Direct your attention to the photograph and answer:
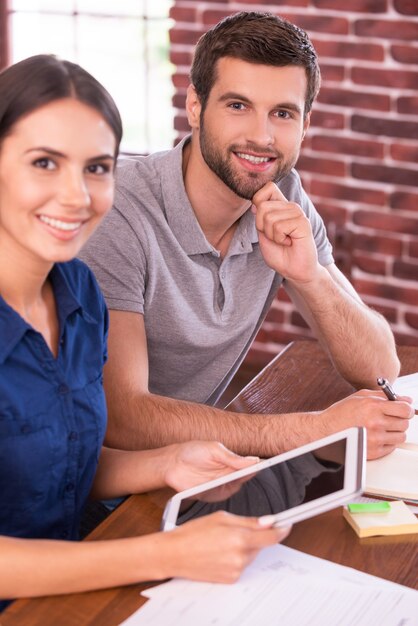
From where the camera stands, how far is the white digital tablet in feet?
4.09

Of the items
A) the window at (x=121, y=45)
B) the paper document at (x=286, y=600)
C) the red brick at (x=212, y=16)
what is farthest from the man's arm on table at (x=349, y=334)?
the window at (x=121, y=45)

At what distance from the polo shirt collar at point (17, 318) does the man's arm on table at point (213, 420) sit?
271 millimetres

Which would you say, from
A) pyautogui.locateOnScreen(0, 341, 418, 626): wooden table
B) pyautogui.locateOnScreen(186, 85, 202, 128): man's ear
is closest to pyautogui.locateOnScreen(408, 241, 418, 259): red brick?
pyautogui.locateOnScreen(186, 85, 202, 128): man's ear

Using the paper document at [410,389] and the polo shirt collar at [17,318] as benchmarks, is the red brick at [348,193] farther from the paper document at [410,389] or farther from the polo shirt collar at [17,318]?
the polo shirt collar at [17,318]

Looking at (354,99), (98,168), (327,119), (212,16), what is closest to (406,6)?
(354,99)

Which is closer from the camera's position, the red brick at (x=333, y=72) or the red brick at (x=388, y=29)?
the red brick at (x=388, y=29)

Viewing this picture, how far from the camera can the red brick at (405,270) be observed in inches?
121

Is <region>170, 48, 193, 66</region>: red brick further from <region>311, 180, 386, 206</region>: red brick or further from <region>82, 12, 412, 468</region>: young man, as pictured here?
<region>82, 12, 412, 468</region>: young man

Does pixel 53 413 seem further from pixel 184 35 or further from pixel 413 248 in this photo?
pixel 184 35

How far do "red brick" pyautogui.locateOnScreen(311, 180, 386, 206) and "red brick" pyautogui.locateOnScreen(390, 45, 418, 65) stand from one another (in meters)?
0.41

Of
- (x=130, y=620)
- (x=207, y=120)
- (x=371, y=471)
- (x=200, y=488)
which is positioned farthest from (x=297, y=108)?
(x=130, y=620)

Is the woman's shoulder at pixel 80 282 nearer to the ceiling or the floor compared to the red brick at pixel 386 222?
nearer to the ceiling

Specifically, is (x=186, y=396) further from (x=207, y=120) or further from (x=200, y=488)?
(x=200, y=488)

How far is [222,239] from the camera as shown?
1986mm
